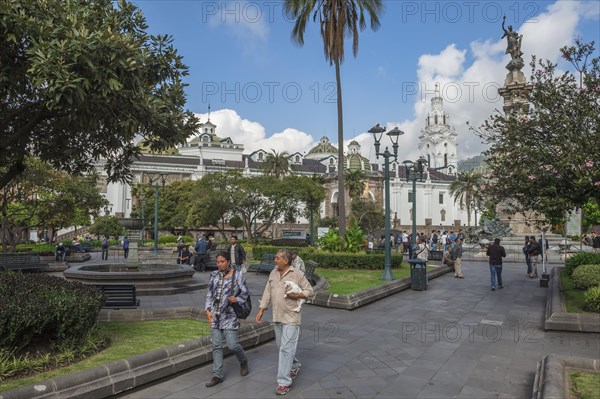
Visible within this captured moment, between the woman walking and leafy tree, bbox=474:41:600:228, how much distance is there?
8097 mm

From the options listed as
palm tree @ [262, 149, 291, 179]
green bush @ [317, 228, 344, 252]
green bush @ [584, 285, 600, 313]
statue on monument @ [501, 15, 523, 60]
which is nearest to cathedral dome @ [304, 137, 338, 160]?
palm tree @ [262, 149, 291, 179]

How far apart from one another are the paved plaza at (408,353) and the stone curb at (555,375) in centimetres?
28

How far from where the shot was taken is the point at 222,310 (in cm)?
577

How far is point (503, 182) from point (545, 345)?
5.09 metres

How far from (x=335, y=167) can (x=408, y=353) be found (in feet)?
275

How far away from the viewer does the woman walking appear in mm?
5762

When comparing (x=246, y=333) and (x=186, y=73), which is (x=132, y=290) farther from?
(x=186, y=73)

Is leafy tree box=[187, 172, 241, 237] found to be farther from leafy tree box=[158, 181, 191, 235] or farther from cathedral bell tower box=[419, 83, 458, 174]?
cathedral bell tower box=[419, 83, 458, 174]

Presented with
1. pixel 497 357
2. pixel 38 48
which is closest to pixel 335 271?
pixel 497 357

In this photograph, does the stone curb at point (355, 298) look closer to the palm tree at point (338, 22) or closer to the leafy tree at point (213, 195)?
the palm tree at point (338, 22)

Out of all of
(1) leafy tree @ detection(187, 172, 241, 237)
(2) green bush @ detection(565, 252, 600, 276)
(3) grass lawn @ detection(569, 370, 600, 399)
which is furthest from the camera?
(1) leafy tree @ detection(187, 172, 241, 237)

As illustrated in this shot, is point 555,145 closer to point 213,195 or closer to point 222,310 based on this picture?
point 222,310

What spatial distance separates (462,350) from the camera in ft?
24.3

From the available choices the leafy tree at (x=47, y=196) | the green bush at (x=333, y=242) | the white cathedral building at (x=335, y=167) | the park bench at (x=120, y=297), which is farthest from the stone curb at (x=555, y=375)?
the white cathedral building at (x=335, y=167)
